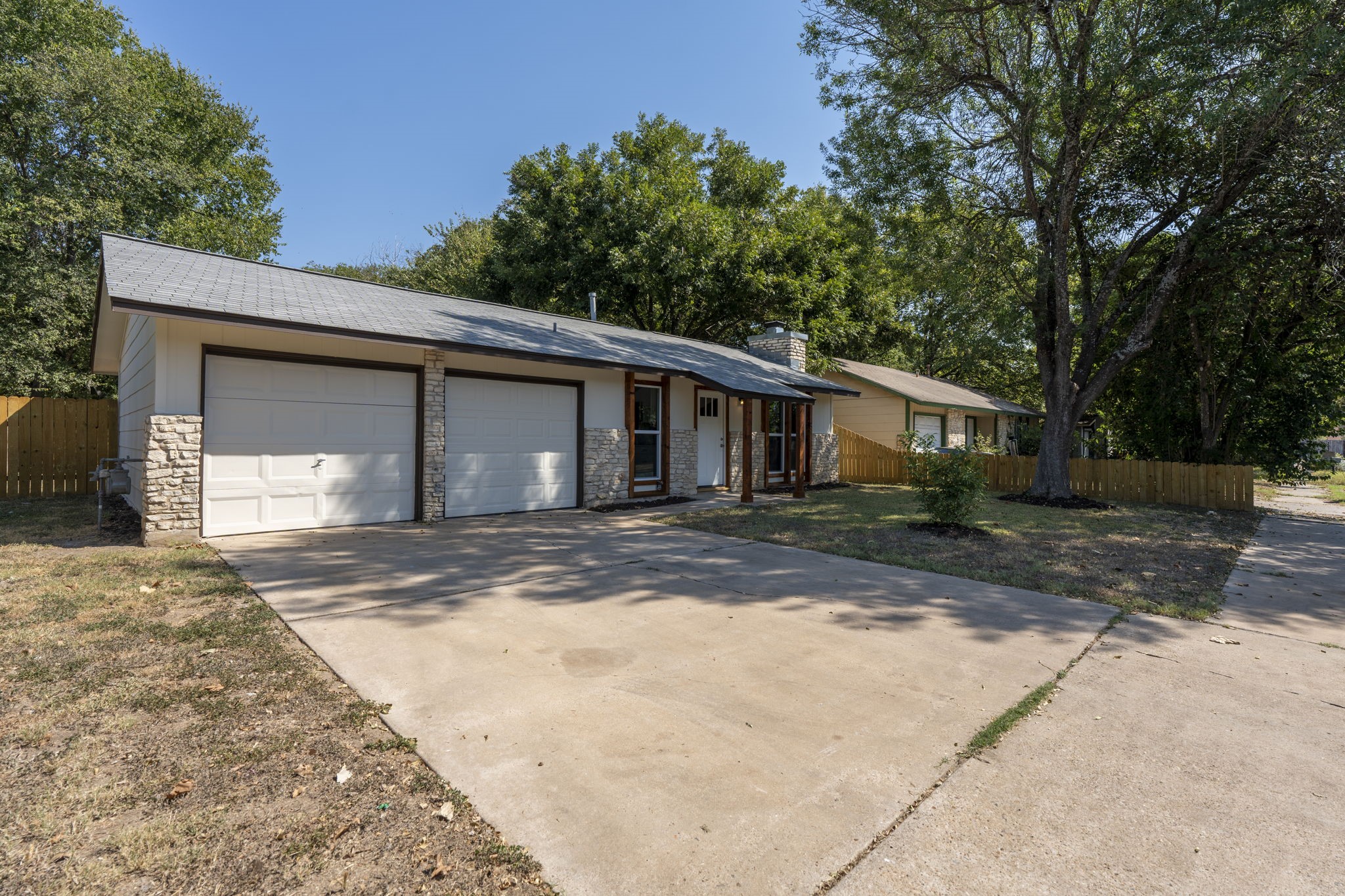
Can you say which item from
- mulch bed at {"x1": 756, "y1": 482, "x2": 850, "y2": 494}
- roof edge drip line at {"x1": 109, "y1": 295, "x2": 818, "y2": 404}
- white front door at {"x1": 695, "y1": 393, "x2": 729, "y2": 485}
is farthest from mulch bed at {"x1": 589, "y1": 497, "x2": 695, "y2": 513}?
mulch bed at {"x1": 756, "y1": 482, "x2": 850, "y2": 494}

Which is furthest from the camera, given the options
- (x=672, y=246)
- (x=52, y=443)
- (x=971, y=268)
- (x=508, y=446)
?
(x=672, y=246)

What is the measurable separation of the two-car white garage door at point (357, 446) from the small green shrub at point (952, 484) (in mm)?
6068

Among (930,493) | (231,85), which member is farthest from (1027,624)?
(231,85)

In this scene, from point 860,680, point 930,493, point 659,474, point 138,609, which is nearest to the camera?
point 860,680

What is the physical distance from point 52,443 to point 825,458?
17.6 metres

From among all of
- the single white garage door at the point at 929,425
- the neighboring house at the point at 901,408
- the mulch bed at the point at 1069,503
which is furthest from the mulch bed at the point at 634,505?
the single white garage door at the point at 929,425

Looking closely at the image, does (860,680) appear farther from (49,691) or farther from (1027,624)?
(49,691)

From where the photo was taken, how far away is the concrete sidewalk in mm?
2098

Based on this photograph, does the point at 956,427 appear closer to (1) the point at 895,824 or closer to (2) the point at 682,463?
(2) the point at 682,463

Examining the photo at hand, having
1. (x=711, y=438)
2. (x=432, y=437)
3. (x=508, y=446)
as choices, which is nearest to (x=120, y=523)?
(x=432, y=437)

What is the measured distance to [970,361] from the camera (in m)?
15.1

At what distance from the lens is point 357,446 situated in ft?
29.3

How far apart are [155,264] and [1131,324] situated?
1903cm

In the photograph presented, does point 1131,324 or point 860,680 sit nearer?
point 860,680
